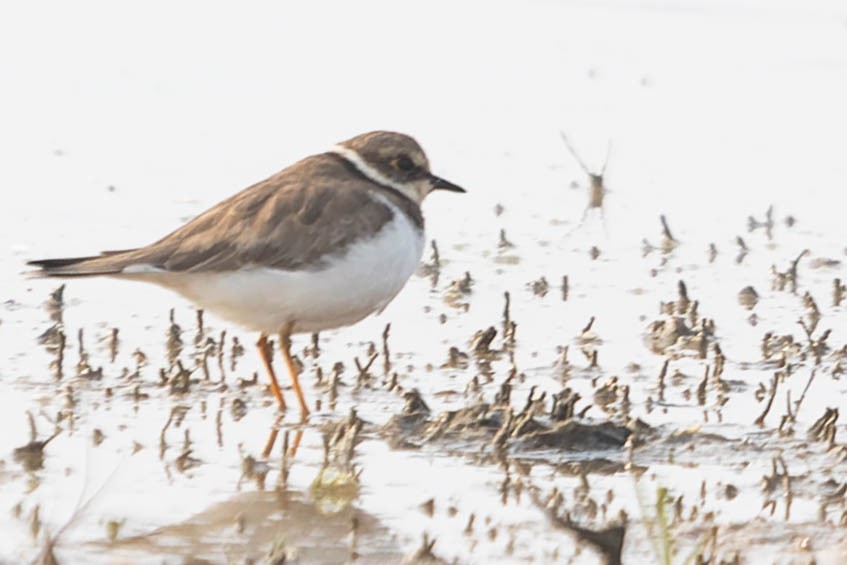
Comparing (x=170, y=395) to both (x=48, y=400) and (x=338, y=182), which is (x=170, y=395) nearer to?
(x=48, y=400)

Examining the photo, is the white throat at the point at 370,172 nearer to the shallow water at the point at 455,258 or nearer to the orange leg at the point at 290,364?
the shallow water at the point at 455,258

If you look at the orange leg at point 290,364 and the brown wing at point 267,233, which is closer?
the orange leg at point 290,364

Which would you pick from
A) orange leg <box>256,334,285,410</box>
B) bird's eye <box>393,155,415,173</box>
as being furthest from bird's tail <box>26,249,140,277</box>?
bird's eye <box>393,155,415,173</box>

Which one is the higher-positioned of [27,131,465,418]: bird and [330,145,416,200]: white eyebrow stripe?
[330,145,416,200]: white eyebrow stripe

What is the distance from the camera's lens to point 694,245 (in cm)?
1057

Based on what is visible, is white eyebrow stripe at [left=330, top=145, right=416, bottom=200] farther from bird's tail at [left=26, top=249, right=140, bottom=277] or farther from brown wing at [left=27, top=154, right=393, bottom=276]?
bird's tail at [left=26, top=249, right=140, bottom=277]

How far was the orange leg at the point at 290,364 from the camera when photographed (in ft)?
25.3

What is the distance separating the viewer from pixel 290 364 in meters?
8.03

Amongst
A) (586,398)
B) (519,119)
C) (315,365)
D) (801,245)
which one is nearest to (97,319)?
(315,365)

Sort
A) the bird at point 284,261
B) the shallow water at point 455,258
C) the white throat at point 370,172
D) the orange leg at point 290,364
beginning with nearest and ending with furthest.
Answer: the shallow water at point 455,258 < the orange leg at point 290,364 < the bird at point 284,261 < the white throat at point 370,172

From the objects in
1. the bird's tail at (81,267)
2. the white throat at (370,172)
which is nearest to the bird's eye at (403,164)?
the white throat at (370,172)

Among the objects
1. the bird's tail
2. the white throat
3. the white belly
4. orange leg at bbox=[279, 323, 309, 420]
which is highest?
the white throat

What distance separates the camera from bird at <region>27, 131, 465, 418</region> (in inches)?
309

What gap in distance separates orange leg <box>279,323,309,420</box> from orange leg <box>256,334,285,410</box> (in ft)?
0.20
